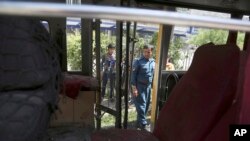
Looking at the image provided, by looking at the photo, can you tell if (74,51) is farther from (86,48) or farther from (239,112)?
(239,112)

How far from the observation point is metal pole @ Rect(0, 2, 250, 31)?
61 cm

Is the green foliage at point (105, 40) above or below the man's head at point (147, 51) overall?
above

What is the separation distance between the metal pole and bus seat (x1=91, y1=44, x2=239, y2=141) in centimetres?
90

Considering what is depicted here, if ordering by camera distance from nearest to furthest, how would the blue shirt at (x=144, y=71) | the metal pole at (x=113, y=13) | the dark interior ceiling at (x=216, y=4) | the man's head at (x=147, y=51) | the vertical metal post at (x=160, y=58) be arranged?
the metal pole at (x=113, y=13) < the dark interior ceiling at (x=216, y=4) < the vertical metal post at (x=160, y=58) < the man's head at (x=147, y=51) < the blue shirt at (x=144, y=71)

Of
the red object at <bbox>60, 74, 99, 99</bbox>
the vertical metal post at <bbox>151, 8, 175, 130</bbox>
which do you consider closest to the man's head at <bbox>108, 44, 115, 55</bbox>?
the red object at <bbox>60, 74, 99, 99</bbox>

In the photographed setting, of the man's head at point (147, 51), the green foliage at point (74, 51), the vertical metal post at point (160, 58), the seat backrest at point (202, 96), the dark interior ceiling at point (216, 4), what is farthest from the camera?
the man's head at point (147, 51)

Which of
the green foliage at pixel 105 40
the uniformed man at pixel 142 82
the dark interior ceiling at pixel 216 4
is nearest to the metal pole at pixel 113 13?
the dark interior ceiling at pixel 216 4

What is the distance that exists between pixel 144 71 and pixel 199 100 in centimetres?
263

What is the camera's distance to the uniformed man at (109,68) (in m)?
3.40

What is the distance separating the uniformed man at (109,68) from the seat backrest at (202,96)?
1.35 m

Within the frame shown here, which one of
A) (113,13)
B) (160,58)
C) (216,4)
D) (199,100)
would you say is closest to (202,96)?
(199,100)

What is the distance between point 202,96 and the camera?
1778 millimetres

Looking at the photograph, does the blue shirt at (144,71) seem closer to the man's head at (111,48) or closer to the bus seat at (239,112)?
the man's head at (111,48)

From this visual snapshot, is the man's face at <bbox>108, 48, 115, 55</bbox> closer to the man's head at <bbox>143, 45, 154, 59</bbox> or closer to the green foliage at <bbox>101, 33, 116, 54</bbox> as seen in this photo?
the green foliage at <bbox>101, 33, 116, 54</bbox>
